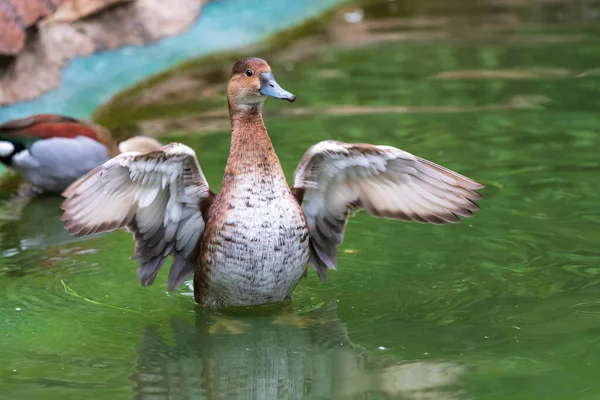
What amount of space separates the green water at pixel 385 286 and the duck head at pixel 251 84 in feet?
3.96

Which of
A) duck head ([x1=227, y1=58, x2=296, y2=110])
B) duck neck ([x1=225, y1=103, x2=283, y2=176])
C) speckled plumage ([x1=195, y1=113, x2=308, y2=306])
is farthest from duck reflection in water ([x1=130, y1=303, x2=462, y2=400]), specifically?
duck head ([x1=227, y1=58, x2=296, y2=110])

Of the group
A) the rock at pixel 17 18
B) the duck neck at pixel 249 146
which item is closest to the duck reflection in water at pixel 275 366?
the duck neck at pixel 249 146

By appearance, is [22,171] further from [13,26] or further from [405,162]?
[405,162]

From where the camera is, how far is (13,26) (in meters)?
10.6

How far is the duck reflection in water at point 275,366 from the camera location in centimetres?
518

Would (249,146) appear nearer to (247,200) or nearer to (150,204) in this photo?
(247,200)

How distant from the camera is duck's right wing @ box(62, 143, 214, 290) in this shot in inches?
233

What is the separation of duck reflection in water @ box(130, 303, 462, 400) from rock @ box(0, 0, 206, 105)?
518 centimetres

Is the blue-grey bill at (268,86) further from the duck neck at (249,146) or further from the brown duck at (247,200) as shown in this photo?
the duck neck at (249,146)

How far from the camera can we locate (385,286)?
666 centimetres

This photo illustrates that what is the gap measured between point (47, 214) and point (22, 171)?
0.49 meters

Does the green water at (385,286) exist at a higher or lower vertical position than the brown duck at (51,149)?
lower

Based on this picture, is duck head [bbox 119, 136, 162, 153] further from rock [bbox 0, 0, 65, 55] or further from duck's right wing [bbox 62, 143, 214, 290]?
duck's right wing [bbox 62, 143, 214, 290]

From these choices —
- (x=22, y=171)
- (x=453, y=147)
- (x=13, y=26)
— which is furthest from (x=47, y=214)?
(x=453, y=147)
